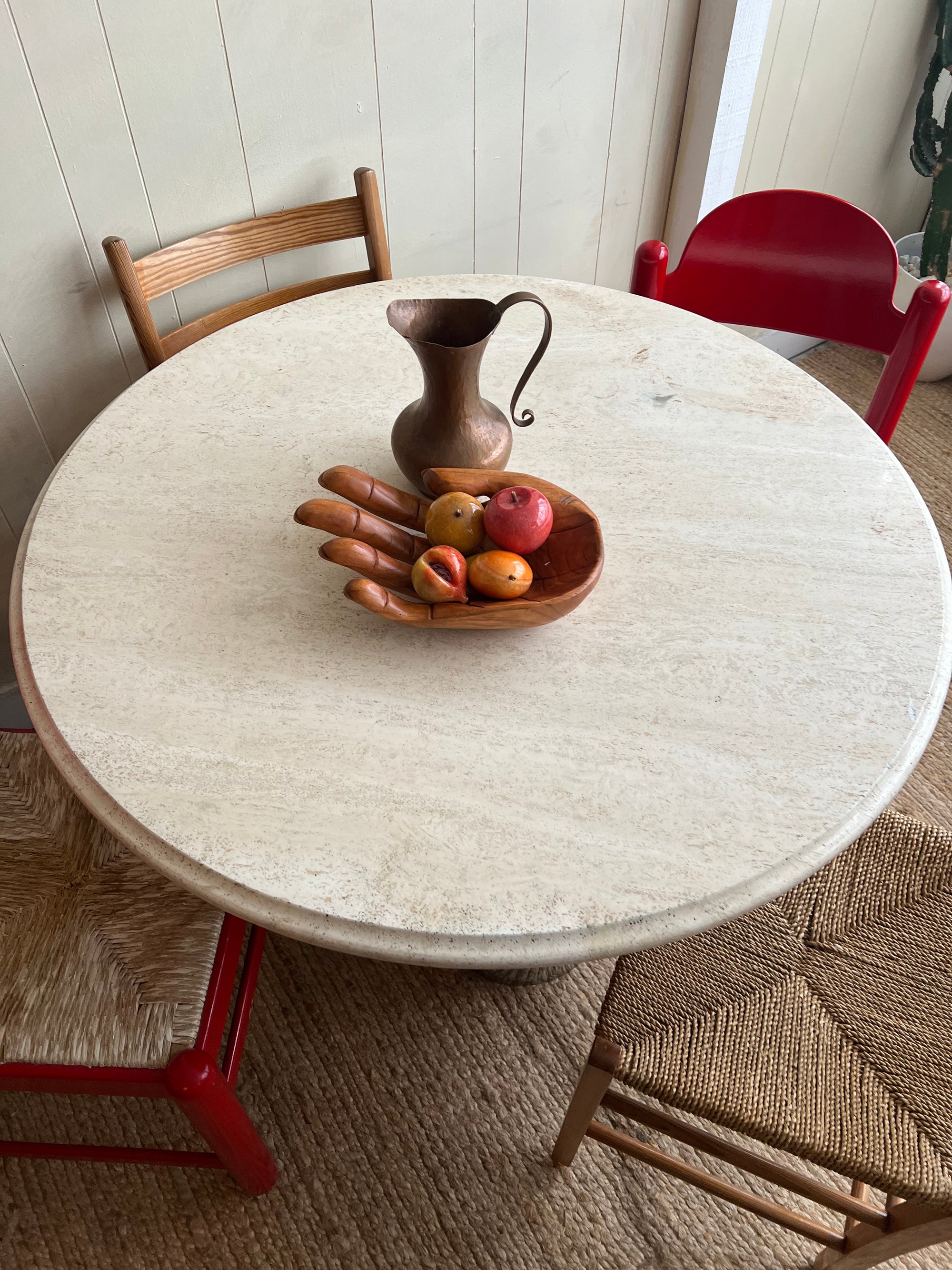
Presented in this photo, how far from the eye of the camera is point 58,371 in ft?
4.80

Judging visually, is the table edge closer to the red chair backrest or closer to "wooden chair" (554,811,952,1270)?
"wooden chair" (554,811,952,1270)

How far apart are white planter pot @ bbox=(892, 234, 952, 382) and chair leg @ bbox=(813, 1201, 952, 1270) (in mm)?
2016

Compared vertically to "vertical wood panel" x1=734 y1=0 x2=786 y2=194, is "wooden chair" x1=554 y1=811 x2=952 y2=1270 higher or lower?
lower

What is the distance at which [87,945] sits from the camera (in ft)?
3.19

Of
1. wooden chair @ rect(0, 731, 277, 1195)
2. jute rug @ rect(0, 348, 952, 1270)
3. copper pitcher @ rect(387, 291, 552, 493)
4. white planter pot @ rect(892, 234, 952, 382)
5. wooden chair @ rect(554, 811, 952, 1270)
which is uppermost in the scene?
copper pitcher @ rect(387, 291, 552, 493)

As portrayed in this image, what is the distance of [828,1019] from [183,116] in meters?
1.53

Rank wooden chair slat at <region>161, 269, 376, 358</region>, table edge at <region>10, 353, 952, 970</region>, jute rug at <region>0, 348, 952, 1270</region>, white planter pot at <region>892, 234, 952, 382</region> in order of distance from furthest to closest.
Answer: white planter pot at <region>892, 234, 952, 382</region>
wooden chair slat at <region>161, 269, 376, 358</region>
jute rug at <region>0, 348, 952, 1270</region>
table edge at <region>10, 353, 952, 970</region>

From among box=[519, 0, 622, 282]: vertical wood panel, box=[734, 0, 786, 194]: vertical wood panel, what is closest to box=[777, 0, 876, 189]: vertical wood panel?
box=[734, 0, 786, 194]: vertical wood panel

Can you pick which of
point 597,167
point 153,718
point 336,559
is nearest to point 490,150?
point 597,167

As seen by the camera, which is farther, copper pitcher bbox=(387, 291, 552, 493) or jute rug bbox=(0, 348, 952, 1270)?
jute rug bbox=(0, 348, 952, 1270)

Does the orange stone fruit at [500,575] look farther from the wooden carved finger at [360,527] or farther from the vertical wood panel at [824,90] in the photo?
the vertical wood panel at [824,90]

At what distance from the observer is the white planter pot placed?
2348 millimetres

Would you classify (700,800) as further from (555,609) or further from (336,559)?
(336,559)

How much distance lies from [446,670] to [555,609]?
0.41 ft
